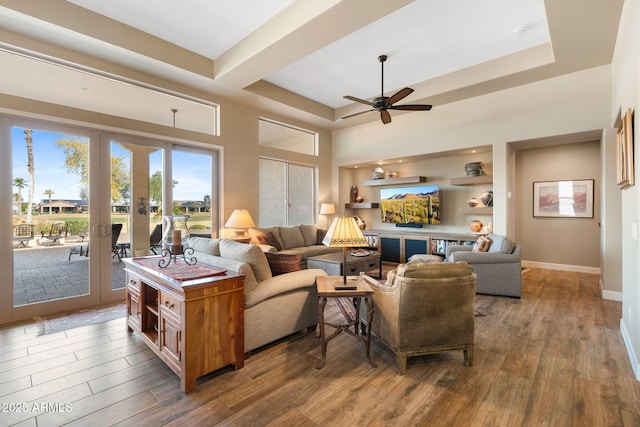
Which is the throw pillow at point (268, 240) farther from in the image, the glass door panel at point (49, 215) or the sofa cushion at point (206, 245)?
the glass door panel at point (49, 215)

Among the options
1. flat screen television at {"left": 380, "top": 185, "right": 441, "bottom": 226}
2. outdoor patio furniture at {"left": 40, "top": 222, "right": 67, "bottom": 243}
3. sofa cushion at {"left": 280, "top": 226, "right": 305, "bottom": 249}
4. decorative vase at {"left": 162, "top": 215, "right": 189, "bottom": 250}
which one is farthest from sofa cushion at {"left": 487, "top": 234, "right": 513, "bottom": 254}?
outdoor patio furniture at {"left": 40, "top": 222, "right": 67, "bottom": 243}

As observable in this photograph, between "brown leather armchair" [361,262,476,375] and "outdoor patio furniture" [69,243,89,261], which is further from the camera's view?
"outdoor patio furniture" [69,243,89,261]

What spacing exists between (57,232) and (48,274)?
536 mm

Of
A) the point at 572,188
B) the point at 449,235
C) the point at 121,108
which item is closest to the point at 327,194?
the point at 449,235

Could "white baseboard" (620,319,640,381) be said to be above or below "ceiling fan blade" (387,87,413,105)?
below

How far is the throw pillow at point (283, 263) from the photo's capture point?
297 centimetres

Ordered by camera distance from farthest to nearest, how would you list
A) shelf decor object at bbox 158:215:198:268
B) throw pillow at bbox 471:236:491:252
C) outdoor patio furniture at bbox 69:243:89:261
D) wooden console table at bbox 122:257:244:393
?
throw pillow at bbox 471:236:491:252
outdoor patio furniture at bbox 69:243:89:261
shelf decor object at bbox 158:215:198:268
wooden console table at bbox 122:257:244:393

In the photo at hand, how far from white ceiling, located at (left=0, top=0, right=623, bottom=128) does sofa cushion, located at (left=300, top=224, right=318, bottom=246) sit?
114 inches

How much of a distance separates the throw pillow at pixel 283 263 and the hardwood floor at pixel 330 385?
0.68 metres

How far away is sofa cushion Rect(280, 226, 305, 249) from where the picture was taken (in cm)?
598

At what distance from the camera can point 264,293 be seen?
255 centimetres

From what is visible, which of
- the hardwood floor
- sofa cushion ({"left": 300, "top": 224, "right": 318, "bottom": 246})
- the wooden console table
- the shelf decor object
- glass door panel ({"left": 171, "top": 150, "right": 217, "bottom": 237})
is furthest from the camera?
sofa cushion ({"left": 300, "top": 224, "right": 318, "bottom": 246})

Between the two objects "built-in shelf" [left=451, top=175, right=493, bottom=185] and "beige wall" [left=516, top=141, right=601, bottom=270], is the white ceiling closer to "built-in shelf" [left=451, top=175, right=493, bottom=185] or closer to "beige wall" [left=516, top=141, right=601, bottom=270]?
"built-in shelf" [left=451, top=175, right=493, bottom=185]

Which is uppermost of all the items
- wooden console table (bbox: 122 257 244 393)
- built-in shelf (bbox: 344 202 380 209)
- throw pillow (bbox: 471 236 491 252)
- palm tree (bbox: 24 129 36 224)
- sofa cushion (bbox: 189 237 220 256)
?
palm tree (bbox: 24 129 36 224)
